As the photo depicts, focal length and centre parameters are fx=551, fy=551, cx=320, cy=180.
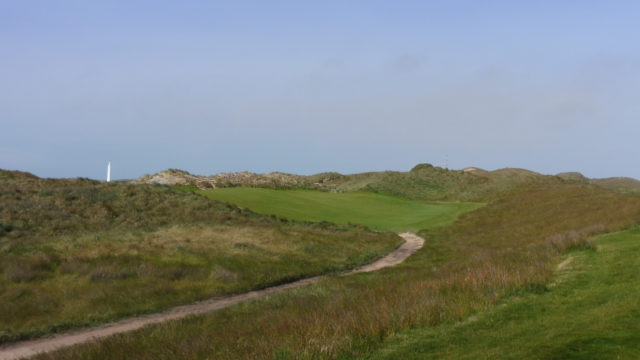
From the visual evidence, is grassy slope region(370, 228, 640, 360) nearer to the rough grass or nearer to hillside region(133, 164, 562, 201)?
the rough grass

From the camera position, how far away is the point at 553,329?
1028cm

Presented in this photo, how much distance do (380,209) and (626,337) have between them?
2238 inches

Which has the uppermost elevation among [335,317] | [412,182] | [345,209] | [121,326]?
[412,182]

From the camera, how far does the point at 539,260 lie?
19.0 meters

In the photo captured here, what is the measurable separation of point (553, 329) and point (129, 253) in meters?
22.4

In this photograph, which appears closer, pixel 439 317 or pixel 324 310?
pixel 439 317

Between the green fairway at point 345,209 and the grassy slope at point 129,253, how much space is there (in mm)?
7825

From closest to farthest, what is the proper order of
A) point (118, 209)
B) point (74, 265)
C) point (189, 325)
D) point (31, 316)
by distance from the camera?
point (189, 325)
point (31, 316)
point (74, 265)
point (118, 209)

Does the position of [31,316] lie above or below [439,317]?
below

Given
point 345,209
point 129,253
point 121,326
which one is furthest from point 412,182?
point 121,326

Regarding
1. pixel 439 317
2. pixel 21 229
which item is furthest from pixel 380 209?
pixel 439 317

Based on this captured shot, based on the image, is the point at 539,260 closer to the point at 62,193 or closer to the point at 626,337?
the point at 626,337

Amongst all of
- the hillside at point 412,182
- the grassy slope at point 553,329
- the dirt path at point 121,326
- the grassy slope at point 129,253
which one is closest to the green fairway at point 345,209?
the grassy slope at point 129,253

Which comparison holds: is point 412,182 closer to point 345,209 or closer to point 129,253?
point 345,209
